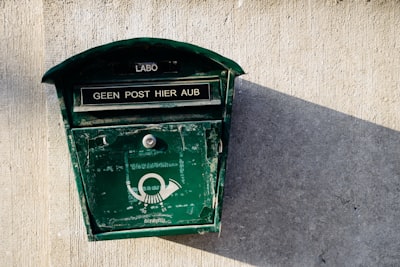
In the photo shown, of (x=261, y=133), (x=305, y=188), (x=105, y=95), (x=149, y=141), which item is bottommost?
(x=305, y=188)

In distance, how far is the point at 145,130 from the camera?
8.11 ft

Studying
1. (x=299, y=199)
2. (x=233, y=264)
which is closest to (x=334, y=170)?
(x=299, y=199)

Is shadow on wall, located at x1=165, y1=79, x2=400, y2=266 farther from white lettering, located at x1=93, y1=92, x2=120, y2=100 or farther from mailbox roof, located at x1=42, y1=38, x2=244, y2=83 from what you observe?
white lettering, located at x1=93, y1=92, x2=120, y2=100

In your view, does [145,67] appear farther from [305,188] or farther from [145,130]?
[305,188]

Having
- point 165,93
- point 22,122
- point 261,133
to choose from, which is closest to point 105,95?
point 165,93

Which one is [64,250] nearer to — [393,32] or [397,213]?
[397,213]

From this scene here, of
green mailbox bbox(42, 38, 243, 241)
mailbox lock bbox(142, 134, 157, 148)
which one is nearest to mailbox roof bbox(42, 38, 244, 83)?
green mailbox bbox(42, 38, 243, 241)

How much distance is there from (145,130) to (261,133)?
2.72ft

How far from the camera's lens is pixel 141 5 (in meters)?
2.94

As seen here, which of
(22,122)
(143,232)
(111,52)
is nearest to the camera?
(111,52)

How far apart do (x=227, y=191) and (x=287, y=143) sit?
450mm

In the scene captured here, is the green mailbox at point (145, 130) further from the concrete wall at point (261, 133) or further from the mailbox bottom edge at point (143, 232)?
the concrete wall at point (261, 133)

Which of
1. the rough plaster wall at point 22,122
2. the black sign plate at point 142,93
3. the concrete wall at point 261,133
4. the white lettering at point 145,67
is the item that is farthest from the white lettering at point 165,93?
the rough plaster wall at point 22,122

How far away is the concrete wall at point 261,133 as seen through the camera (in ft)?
9.61
